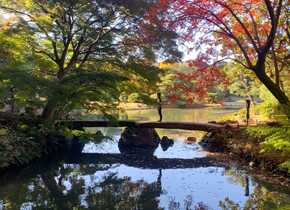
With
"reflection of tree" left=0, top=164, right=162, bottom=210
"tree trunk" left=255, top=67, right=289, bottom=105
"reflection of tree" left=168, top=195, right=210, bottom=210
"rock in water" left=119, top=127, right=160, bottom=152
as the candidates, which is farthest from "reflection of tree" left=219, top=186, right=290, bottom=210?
"rock in water" left=119, top=127, right=160, bottom=152

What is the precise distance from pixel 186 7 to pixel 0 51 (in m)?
7.58

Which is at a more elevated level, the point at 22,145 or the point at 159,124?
the point at 159,124

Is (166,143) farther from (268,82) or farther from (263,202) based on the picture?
(263,202)

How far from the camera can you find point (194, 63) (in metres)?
11.6

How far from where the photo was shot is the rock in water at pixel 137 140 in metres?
17.2

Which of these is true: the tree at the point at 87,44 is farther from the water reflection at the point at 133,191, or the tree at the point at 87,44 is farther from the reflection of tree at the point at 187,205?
the reflection of tree at the point at 187,205

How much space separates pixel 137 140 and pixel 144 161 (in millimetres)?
3181

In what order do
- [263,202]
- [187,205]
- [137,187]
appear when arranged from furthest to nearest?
[137,187] < [263,202] < [187,205]

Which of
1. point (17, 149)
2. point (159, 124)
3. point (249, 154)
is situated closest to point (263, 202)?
point (249, 154)

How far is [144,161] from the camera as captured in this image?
14.2 m

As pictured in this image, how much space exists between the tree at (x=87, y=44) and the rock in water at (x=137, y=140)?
311 cm

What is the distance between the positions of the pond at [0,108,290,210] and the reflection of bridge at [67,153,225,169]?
0.04 meters

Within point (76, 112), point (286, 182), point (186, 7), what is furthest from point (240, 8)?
point (76, 112)

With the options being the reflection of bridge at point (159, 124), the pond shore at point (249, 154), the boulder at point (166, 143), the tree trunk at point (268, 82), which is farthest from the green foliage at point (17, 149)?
the tree trunk at point (268, 82)
